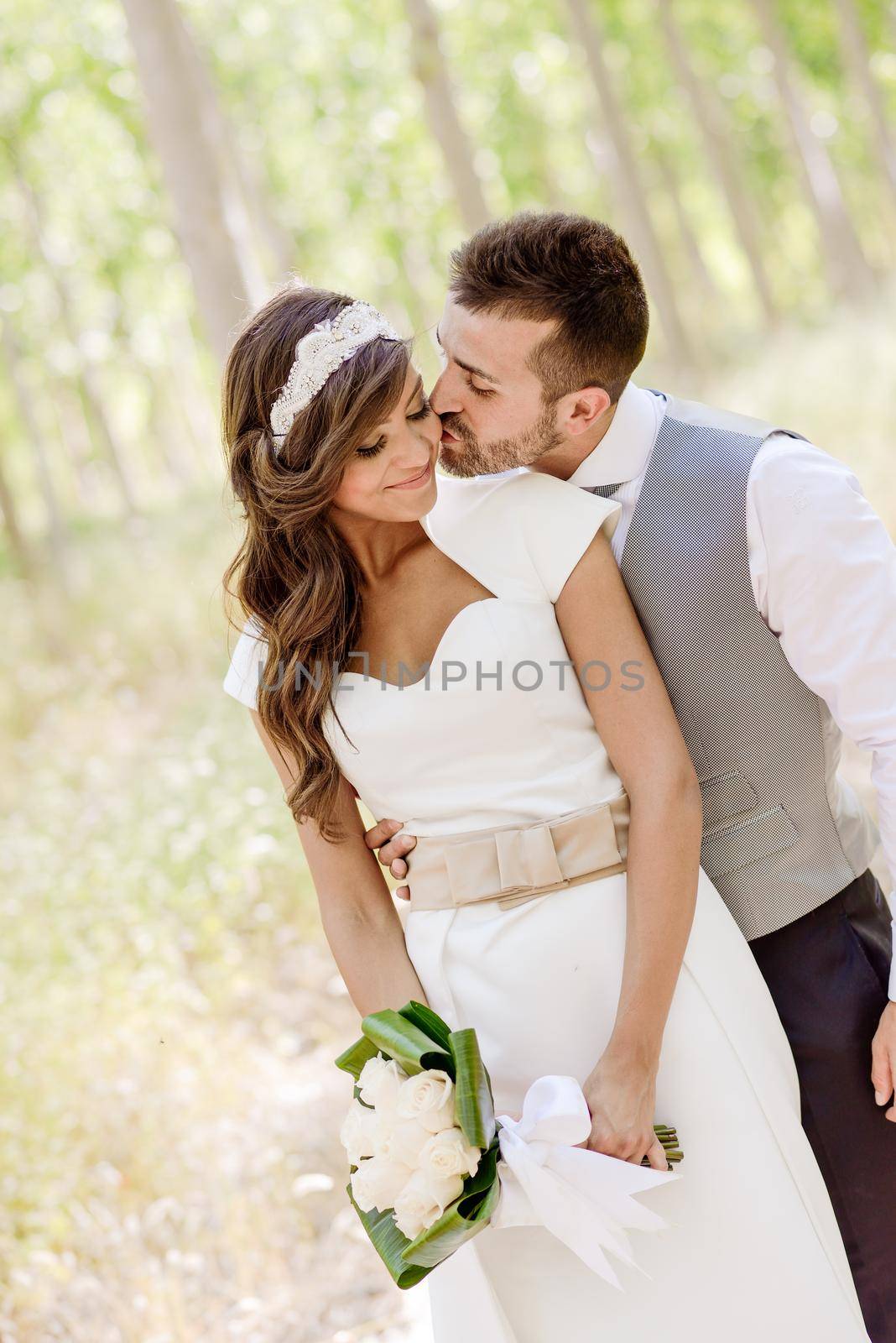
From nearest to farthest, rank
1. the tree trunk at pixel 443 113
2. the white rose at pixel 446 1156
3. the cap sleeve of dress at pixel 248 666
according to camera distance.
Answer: the white rose at pixel 446 1156 < the cap sleeve of dress at pixel 248 666 < the tree trunk at pixel 443 113

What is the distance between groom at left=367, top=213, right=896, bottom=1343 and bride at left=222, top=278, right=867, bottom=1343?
9cm

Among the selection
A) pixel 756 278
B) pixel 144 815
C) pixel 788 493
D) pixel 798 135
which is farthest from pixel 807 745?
pixel 756 278

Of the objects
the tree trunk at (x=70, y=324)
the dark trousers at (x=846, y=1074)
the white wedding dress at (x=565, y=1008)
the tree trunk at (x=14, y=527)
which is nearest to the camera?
the white wedding dress at (x=565, y=1008)

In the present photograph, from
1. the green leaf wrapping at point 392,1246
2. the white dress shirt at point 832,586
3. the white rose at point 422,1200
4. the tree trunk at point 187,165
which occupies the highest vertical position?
the tree trunk at point 187,165

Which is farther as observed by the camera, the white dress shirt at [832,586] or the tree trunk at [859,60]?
the tree trunk at [859,60]

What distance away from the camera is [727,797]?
235cm

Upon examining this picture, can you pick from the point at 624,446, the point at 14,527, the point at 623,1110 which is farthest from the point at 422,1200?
the point at 14,527

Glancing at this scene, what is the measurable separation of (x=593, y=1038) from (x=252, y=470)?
1314 mm

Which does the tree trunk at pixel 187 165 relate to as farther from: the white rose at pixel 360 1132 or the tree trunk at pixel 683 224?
the tree trunk at pixel 683 224

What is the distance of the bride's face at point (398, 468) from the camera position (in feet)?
A: 7.64

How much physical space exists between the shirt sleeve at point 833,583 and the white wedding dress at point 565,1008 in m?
0.32

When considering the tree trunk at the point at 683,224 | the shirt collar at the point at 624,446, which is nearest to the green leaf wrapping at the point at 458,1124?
the shirt collar at the point at 624,446

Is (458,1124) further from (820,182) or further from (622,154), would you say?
(820,182)

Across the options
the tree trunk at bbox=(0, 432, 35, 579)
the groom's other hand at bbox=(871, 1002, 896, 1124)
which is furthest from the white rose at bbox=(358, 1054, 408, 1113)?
the tree trunk at bbox=(0, 432, 35, 579)
